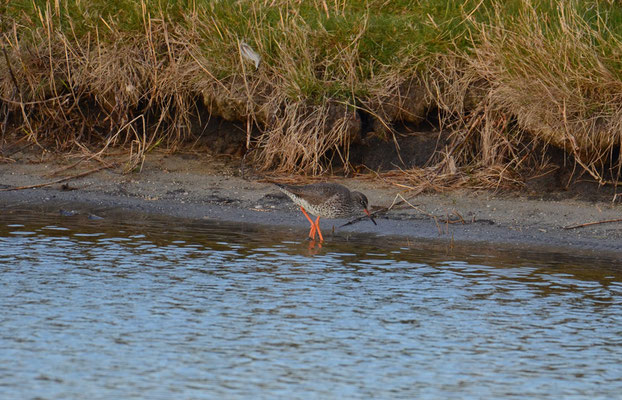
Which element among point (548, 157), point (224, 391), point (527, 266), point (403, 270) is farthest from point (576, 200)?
point (224, 391)

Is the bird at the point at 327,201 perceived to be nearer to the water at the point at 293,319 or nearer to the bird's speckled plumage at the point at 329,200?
the bird's speckled plumage at the point at 329,200

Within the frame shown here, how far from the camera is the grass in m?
8.55

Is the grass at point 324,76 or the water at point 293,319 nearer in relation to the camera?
the water at point 293,319

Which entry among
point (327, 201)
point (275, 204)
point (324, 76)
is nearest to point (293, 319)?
point (327, 201)

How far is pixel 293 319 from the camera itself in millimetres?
5613

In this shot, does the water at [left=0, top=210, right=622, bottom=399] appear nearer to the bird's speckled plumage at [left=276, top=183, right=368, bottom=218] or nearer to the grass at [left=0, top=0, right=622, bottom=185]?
the bird's speckled plumage at [left=276, top=183, right=368, bottom=218]

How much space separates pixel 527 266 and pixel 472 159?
7.95 ft

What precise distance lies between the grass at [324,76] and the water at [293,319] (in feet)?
5.24

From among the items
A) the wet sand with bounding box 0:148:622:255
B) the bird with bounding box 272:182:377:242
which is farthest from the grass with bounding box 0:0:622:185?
the bird with bounding box 272:182:377:242

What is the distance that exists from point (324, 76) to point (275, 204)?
1.35 m

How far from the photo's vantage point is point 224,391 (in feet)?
14.4

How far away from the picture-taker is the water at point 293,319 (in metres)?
4.53

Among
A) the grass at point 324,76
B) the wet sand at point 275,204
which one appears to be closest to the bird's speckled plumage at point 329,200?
the wet sand at point 275,204

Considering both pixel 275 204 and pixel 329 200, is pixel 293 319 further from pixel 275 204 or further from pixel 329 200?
pixel 275 204
